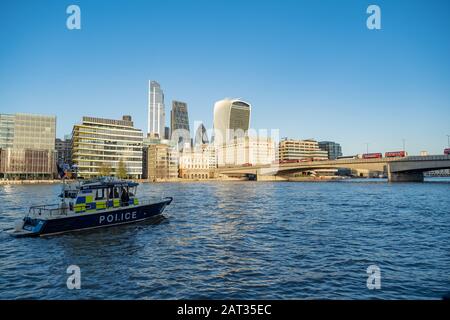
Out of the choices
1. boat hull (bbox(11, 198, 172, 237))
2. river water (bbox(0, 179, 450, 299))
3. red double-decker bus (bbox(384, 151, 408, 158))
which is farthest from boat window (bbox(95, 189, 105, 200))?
red double-decker bus (bbox(384, 151, 408, 158))

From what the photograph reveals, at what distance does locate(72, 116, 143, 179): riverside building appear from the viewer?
15038cm

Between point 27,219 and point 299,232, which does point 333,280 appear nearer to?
point 299,232

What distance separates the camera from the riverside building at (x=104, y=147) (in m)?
150

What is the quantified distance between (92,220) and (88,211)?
83 cm

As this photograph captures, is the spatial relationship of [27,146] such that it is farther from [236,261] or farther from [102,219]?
[236,261]

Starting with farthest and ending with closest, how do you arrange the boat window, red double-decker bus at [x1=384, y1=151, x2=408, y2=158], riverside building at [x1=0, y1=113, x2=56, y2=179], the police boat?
riverside building at [x1=0, y1=113, x2=56, y2=179] < red double-decker bus at [x1=384, y1=151, x2=408, y2=158] < the boat window < the police boat

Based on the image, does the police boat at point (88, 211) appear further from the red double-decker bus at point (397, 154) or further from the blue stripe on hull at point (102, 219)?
the red double-decker bus at point (397, 154)

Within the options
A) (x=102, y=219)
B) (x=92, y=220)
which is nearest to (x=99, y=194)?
(x=102, y=219)

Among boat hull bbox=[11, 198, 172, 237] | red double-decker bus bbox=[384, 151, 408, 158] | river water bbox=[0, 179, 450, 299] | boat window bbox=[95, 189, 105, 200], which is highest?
red double-decker bus bbox=[384, 151, 408, 158]

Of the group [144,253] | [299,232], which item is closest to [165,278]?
[144,253]

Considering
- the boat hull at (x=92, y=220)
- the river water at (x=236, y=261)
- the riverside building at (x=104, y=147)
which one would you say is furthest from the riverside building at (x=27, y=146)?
the boat hull at (x=92, y=220)

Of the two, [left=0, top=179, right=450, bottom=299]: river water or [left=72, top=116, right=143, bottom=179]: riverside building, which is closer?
[left=0, top=179, right=450, bottom=299]: river water

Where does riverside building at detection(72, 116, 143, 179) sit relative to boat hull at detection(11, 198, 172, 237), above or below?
above

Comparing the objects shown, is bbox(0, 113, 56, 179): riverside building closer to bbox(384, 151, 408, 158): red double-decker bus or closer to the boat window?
the boat window
